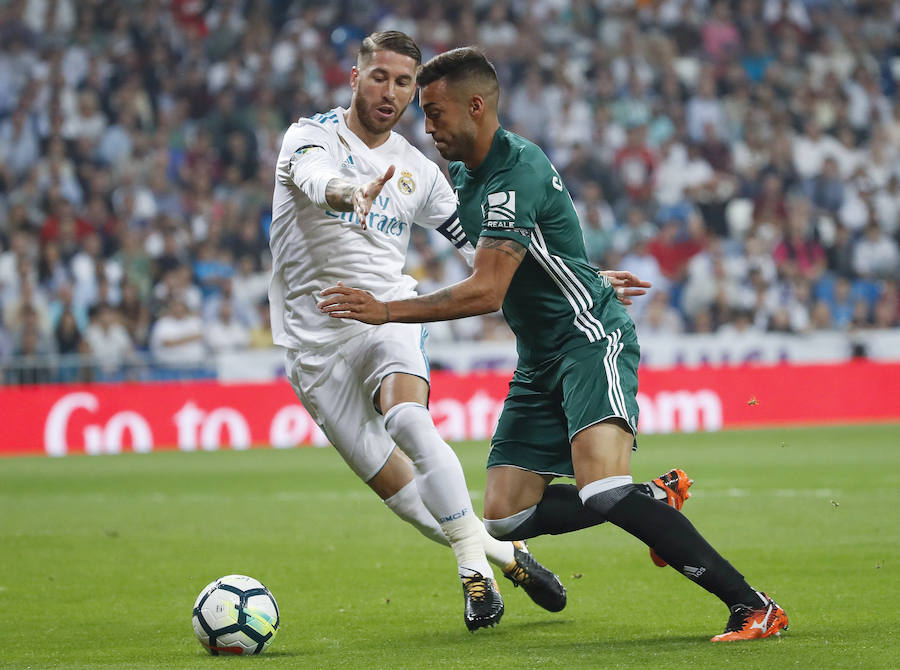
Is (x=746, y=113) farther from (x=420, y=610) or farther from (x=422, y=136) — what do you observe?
(x=420, y=610)

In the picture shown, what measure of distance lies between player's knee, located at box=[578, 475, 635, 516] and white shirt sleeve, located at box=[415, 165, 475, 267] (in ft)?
6.28

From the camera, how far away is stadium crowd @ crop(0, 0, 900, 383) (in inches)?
682

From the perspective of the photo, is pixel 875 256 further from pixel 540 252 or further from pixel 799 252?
pixel 540 252

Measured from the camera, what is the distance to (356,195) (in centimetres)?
508

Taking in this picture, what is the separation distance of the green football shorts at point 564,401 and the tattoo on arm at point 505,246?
1.72 feet

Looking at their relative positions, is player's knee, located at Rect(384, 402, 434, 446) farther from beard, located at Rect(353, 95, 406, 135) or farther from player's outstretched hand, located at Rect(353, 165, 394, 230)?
beard, located at Rect(353, 95, 406, 135)

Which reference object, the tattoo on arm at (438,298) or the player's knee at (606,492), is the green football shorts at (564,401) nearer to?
the player's knee at (606,492)

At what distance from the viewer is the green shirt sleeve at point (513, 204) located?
498 cm

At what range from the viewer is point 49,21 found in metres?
20.3

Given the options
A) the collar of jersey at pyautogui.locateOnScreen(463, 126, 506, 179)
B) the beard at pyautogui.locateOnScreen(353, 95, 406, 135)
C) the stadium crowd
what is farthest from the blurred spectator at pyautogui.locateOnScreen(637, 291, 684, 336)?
the collar of jersey at pyautogui.locateOnScreen(463, 126, 506, 179)

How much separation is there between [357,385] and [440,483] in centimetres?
78

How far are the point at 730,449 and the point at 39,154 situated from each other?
10189 mm

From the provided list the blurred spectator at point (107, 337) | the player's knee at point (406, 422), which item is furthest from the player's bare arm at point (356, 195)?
the blurred spectator at point (107, 337)

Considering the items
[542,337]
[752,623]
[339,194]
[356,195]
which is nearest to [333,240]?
[339,194]
